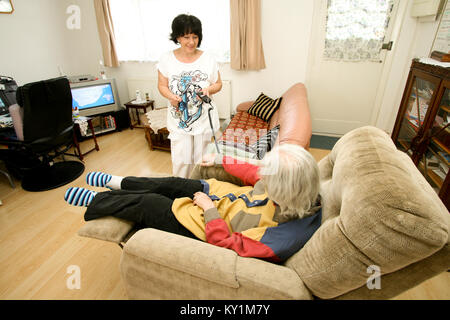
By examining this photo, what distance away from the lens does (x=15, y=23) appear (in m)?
2.95

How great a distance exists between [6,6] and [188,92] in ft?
9.56

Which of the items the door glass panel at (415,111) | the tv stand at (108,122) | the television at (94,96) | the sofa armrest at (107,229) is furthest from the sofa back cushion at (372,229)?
the tv stand at (108,122)

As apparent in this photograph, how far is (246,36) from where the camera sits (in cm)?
300

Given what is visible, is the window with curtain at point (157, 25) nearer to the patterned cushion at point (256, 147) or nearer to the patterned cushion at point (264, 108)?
the patterned cushion at point (264, 108)

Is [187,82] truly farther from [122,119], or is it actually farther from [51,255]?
[122,119]

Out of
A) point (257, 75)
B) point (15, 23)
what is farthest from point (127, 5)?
point (257, 75)

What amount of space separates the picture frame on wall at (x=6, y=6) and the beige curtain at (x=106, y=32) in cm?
99

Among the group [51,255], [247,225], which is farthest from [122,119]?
[247,225]

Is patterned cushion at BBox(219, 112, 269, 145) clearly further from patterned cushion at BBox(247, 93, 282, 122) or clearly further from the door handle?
the door handle

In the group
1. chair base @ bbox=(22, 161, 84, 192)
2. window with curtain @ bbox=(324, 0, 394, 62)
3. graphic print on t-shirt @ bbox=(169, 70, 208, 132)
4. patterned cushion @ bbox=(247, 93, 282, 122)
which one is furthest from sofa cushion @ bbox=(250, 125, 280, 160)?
chair base @ bbox=(22, 161, 84, 192)

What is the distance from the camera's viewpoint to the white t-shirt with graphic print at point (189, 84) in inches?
71.2

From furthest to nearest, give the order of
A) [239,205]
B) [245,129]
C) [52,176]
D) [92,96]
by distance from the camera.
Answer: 1. [92,96]
2. [245,129]
3. [52,176]
4. [239,205]

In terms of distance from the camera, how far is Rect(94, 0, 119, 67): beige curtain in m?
3.41

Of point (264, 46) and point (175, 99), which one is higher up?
point (264, 46)
